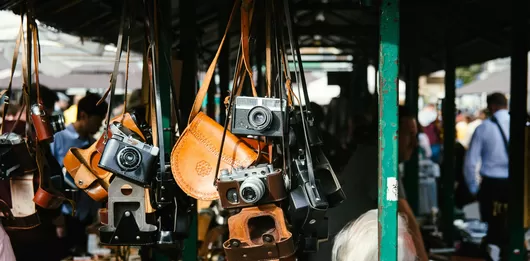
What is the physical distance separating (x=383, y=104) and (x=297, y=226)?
1.83 ft

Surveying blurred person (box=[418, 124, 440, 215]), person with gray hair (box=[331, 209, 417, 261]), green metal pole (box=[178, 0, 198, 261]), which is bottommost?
blurred person (box=[418, 124, 440, 215])

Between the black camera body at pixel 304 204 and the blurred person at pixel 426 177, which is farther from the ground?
the black camera body at pixel 304 204

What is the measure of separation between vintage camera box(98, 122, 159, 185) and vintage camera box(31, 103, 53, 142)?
2.06 feet

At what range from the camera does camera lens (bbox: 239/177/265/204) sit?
2449 mm

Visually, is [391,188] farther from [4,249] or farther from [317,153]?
[4,249]

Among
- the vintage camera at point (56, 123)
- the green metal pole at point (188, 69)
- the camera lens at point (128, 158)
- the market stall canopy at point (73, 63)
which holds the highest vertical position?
the market stall canopy at point (73, 63)

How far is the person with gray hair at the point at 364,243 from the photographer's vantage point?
9.89 ft

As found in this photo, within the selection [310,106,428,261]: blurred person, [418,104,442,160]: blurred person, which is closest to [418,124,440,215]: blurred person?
[418,104,442,160]: blurred person

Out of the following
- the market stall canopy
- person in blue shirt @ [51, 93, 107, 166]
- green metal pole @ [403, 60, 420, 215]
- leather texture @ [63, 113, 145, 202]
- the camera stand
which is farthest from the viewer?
green metal pole @ [403, 60, 420, 215]

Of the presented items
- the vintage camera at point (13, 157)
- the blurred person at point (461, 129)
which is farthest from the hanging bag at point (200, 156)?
the blurred person at point (461, 129)

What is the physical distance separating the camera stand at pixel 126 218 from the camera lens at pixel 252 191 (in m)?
0.53

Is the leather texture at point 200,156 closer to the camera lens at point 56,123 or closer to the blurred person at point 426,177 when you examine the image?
the camera lens at point 56,123

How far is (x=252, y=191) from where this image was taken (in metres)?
2.45

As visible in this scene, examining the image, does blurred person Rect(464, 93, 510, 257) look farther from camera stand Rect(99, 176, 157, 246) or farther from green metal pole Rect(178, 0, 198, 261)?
camera stand Rect(99, 176, 157, 246)
